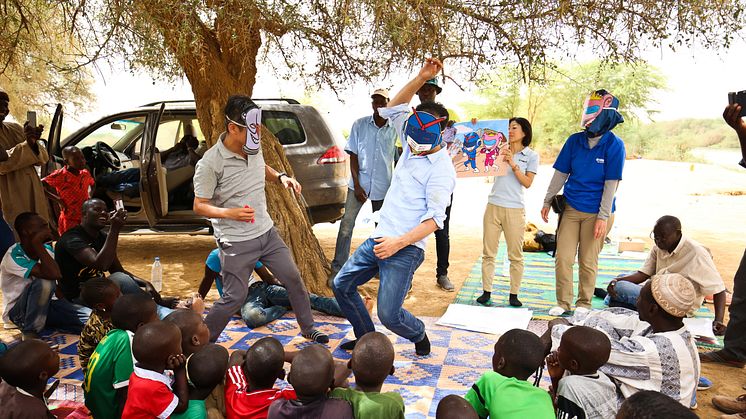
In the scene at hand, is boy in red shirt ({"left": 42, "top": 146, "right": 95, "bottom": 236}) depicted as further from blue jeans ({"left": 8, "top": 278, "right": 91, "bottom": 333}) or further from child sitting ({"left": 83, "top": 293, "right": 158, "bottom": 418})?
child sitting ({"left": 83, "top": 293, "right": 158, "bottom": 418})

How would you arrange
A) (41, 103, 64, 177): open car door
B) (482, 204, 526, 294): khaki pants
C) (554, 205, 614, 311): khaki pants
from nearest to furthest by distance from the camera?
(554, 205, 614, 311): khaki pants < (482, 204, 526, 294): khaki pants < (41, 103, 64, 177): open car door

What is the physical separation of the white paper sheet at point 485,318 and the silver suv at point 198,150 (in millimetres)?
2780

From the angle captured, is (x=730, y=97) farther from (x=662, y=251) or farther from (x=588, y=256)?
(x=588, y=256)

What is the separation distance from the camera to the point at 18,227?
4445mm

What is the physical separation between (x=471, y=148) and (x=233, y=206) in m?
3.05

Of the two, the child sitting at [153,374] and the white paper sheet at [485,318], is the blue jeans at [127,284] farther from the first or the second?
the white paper sheet at [485,318]

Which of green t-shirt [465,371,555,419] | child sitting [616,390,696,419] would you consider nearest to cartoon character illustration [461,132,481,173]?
green t-shirt [465,371,555,419]

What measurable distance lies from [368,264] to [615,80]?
2830 centimetres

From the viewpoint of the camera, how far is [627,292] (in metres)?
5.19

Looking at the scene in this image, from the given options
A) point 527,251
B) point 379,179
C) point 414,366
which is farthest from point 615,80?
point 414,366

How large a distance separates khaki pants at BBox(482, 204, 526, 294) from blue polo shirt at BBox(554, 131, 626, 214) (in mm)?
598

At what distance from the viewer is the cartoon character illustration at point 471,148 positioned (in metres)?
6.30

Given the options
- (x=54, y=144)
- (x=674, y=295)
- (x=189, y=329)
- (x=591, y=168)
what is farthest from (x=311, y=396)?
(x=54, y=144)

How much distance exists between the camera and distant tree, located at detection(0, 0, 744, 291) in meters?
4.55
